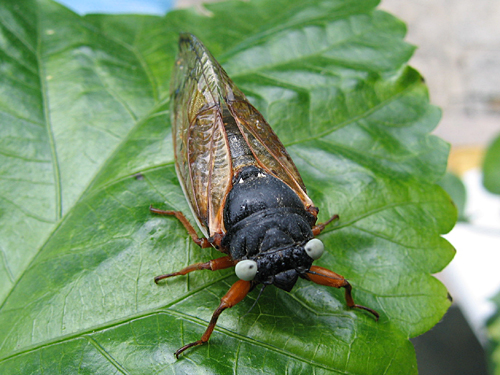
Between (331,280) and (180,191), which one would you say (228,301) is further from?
(180,191)

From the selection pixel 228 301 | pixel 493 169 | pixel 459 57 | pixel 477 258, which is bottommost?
pixel 477 258

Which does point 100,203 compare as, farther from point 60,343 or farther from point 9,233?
point 60,343

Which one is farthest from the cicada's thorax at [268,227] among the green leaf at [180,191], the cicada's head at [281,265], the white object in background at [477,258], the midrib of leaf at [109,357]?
the white object in background at [477,258]

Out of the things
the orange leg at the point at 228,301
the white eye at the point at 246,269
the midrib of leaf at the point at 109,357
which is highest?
the white eye at the point at 246,269

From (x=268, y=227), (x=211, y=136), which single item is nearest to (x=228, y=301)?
(x=268, y=227)

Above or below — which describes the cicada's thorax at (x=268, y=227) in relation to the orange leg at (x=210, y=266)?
above

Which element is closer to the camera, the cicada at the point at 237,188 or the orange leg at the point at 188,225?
the cicada at the point at 237,188

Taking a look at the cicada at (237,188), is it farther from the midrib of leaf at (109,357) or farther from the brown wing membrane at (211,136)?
the midrib of leaf at (109,357)
